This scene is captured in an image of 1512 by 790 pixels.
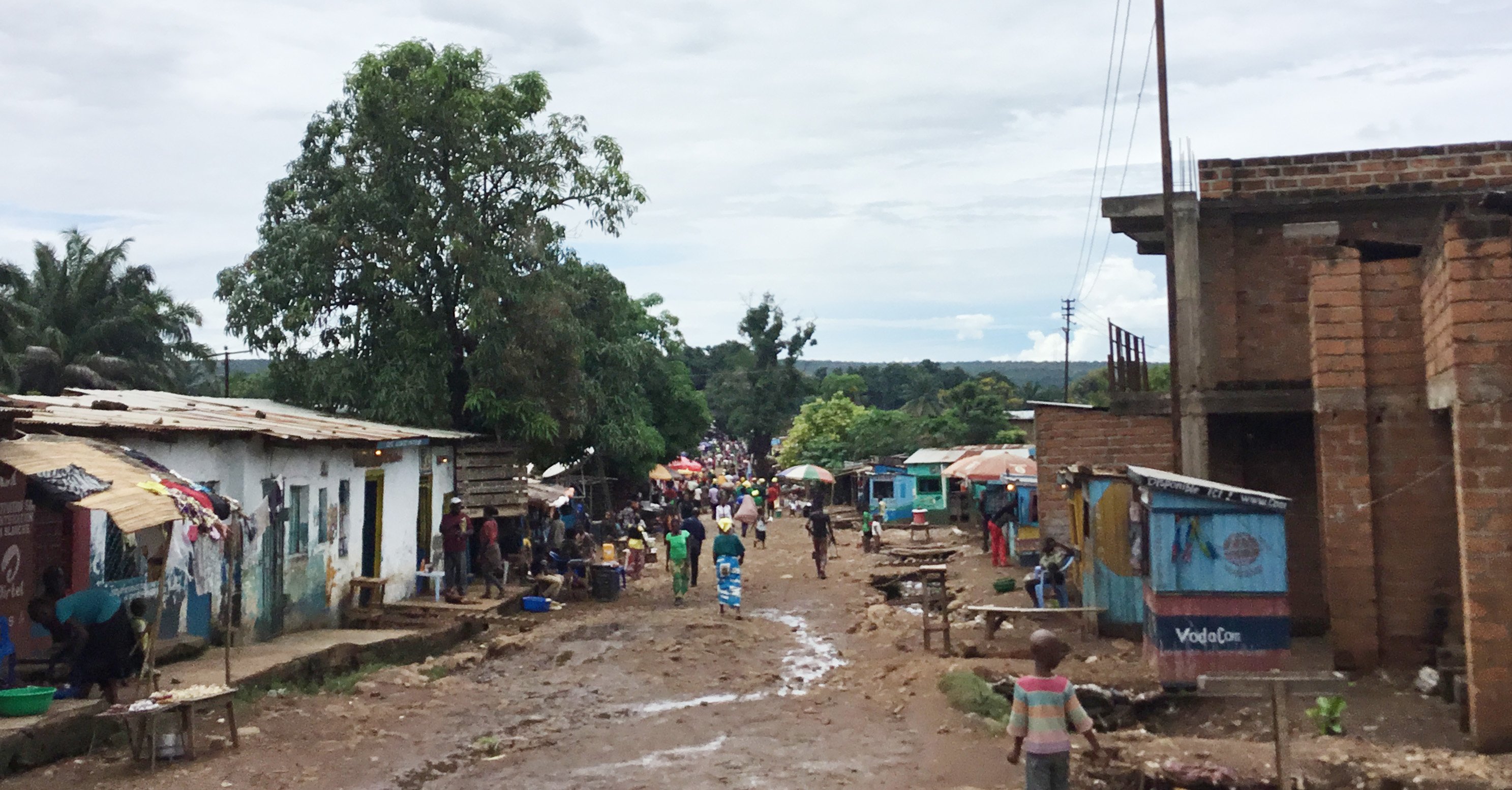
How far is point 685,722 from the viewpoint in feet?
38.8

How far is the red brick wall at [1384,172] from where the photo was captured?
16609 mm

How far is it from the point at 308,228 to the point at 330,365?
259cm

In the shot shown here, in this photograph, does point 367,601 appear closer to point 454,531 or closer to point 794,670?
point 454,531

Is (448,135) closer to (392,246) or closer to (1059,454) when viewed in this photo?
(392,246)

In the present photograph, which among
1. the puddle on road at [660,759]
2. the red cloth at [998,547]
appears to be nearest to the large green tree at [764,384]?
the red cloth at [998,547]

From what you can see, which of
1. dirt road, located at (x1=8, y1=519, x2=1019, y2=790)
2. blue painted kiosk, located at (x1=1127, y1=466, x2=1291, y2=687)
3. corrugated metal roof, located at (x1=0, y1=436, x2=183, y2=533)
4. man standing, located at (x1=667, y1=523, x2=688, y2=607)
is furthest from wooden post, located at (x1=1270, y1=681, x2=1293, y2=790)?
man standing, located at (x1=667, y1=523, x2=688, y2=607)

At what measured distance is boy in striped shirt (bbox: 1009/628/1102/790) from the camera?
7.34m

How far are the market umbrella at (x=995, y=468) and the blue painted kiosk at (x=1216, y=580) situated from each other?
14.9m

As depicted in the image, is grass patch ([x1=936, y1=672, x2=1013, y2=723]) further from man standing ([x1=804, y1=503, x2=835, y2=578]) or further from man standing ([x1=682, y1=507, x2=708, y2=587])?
man standing ([x1=804, y1=503, x2=835, y2=578])

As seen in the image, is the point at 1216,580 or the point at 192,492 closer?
the point at 192,492

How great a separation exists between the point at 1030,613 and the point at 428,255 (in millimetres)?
13531

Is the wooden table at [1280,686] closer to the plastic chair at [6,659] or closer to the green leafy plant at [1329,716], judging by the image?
the green leafy plant at [1329,716]

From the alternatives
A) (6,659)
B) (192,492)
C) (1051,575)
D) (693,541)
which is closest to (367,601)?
(693,541)

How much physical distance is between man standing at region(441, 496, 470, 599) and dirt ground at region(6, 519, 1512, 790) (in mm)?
3095
